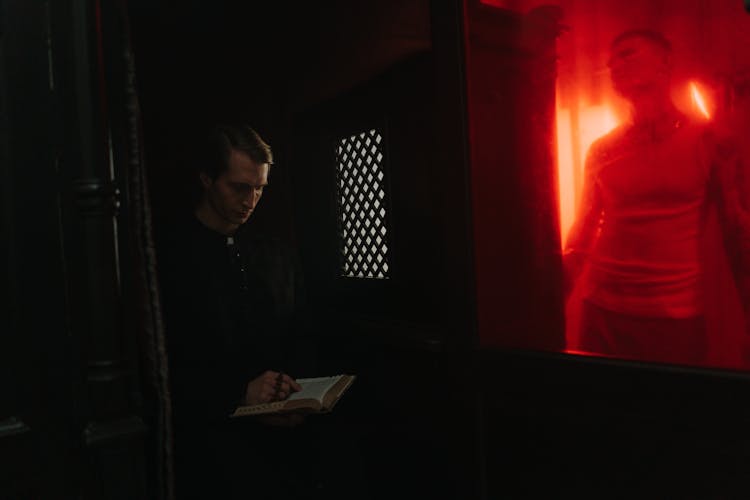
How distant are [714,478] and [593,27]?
1586mm

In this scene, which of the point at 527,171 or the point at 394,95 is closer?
the point at 527,171

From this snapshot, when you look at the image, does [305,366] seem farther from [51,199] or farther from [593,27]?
[593,27]

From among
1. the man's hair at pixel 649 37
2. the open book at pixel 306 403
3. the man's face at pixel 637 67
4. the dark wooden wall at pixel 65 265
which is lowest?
the open book at pixel 306 403

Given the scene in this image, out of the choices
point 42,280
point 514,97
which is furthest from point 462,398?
point 42,280

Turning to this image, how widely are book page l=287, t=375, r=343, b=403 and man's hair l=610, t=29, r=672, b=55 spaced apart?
5.41 feet

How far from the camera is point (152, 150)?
9.41 feet

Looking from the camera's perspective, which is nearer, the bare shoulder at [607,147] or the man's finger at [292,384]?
the bare shoulder at [607,147]

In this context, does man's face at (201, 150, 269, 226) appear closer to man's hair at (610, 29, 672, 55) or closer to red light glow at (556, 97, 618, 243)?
red light glow at (556, 97, 618, 243)

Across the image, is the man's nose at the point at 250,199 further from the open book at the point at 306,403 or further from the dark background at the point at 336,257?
the open book at the point at 306,403

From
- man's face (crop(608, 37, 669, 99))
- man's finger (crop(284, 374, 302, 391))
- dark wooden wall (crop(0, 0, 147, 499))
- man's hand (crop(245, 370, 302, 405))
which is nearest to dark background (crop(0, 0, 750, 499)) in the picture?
dark wooden wall (crop(0, 0, 147, 499))

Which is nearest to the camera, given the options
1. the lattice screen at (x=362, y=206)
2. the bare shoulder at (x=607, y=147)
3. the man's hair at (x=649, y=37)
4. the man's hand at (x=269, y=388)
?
the man's hair at (x=649, y=37)

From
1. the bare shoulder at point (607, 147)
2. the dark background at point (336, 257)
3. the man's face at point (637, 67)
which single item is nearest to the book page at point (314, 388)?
the dark background at point (336, 257)

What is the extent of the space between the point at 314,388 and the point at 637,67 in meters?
1.66

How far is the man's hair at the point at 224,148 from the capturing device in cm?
259
